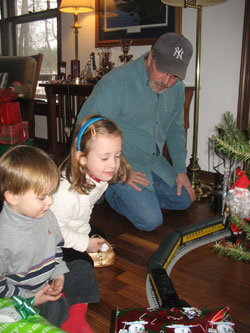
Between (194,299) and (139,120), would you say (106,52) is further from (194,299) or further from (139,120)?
(194,299)

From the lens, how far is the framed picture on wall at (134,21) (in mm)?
2455

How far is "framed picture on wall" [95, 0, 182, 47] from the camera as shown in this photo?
246 centimetres

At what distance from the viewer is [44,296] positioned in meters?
0.93

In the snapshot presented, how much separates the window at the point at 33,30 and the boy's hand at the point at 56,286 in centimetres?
306

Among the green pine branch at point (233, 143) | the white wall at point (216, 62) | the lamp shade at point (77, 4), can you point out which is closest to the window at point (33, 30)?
the lamp shade at point (77, 4)

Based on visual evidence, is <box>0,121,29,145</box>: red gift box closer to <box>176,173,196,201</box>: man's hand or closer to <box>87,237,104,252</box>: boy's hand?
<box>87,237,104,252</box>: boy's hand

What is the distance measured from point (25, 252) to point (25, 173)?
0.21 meters

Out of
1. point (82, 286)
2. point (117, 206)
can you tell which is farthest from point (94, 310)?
point (117, 206)

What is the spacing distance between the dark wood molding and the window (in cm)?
211

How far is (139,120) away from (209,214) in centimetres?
72

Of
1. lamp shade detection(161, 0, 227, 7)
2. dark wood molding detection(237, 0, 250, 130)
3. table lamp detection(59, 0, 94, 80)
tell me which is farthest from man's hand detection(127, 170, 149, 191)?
table lamp detection(59, 0, 94, 80)

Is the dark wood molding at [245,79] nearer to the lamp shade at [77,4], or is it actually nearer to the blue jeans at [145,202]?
the blue jeans at [145,202]

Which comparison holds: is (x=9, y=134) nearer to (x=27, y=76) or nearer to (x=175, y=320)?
(x=27, y=76)

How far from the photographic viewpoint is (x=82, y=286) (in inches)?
42.2
